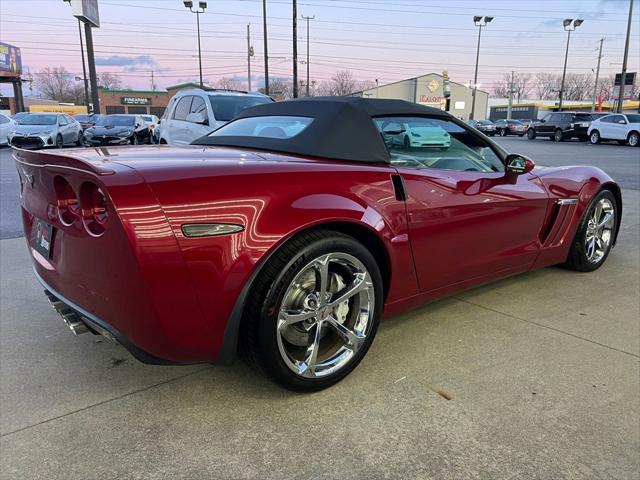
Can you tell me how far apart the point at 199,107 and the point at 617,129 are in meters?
21.9

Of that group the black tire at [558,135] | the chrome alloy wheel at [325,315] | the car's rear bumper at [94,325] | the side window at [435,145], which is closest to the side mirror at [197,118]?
the side window at [435,145]

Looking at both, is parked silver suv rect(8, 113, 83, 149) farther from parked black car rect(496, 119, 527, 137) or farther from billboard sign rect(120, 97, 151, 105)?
billboard sign rect(120, 97, 151, 105)

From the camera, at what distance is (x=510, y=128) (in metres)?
38.2

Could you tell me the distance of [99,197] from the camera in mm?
1965

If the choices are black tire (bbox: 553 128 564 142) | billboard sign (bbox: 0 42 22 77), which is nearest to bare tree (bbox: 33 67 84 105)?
billboard sign (bbox: 0 42 22 77)

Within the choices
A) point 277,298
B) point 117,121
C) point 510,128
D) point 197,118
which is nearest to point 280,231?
point 277,298

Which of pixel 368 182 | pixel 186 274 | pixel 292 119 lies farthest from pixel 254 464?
pixel 292 119

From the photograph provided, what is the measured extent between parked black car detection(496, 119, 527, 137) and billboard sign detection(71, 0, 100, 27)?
29.0 metres

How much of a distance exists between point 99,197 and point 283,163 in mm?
820

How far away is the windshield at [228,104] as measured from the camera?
29.5ft

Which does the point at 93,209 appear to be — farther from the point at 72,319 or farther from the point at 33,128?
the point at 33,128

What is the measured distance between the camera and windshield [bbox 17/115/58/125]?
59.7 feet

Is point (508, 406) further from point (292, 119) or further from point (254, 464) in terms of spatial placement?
point (292, 119)

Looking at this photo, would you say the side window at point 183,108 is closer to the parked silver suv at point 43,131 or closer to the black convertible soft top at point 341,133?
the black convertible soft top at point 341,133
